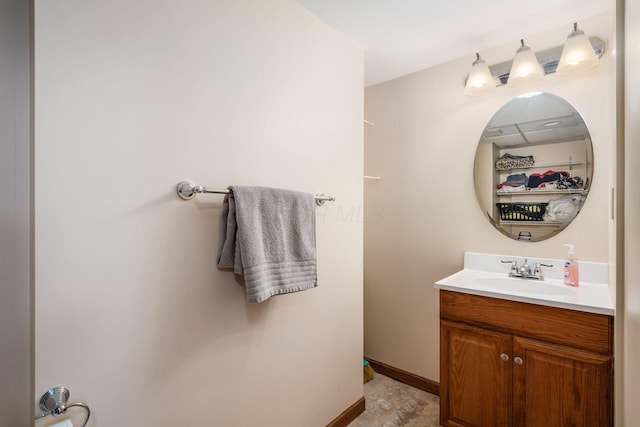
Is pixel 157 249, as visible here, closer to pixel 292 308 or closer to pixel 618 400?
pixel 292 308

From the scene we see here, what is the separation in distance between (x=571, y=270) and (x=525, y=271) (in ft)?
0.70

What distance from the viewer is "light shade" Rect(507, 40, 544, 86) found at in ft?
5.62

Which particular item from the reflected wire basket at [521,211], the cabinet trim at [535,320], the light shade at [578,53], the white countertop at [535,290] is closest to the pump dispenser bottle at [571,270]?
the white countertop at [535,290]

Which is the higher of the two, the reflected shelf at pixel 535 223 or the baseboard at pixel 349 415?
the reflected shelf at pixel 535 223

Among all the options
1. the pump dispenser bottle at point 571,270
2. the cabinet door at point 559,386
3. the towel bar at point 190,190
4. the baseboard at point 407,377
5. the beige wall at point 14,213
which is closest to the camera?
the beige wall at point 14,213

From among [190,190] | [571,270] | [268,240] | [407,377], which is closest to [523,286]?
[571,270]

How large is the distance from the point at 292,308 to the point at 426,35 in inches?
67.3

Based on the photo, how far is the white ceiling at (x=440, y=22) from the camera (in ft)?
5.06

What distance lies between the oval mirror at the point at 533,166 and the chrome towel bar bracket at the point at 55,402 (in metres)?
2.13

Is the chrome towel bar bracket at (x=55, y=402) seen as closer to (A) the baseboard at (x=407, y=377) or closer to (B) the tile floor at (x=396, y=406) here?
(B) the tile floor at (x=396, y=406)

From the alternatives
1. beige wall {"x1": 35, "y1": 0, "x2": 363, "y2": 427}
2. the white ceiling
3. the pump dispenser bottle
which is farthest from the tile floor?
the white ceiling

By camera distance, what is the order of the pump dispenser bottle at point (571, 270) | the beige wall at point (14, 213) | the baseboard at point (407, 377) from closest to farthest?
the beige wall at point (14, 213), the pump dispenser bottle at point (571, 270), the baseboard at point (407, 377)

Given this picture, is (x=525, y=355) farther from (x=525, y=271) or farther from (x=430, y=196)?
(x=430, y=196)

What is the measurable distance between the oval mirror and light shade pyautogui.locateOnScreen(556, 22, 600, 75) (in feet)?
0.59
